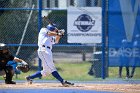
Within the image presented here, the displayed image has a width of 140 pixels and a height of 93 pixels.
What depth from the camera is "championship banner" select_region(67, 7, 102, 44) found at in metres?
17.0

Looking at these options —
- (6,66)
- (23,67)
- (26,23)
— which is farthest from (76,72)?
(6,66)

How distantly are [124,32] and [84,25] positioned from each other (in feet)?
4.16

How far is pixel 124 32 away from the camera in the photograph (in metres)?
17.0

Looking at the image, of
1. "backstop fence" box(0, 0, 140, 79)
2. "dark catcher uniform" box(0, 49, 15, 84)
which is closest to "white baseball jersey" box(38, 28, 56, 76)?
"dark catcher uniform" box(0, 49, 15, 84)

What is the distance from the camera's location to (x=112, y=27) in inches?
668

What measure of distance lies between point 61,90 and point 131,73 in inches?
172

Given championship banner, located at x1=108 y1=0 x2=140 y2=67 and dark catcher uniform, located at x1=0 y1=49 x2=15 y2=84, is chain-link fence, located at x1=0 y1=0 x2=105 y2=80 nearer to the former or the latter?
championship banner, located at x1=108 y1=0 x2=140 y2=67

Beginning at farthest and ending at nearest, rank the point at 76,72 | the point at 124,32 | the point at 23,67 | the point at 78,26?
1. the point at 76,72
2. the point at 78,26
3. the point at 124,32
4. the point at 23,67

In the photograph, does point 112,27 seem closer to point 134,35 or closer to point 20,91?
point 134,35

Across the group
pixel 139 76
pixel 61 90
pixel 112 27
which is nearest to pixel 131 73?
pixel 139 76

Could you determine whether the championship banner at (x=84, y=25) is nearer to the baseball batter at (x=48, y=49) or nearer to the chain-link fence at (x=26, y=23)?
the chain-link fence at (x=26, y=23)

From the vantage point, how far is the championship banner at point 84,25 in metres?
17.0

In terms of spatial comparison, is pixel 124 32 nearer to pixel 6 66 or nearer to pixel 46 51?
pixel 46 51

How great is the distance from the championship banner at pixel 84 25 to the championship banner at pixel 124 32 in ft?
1.23
